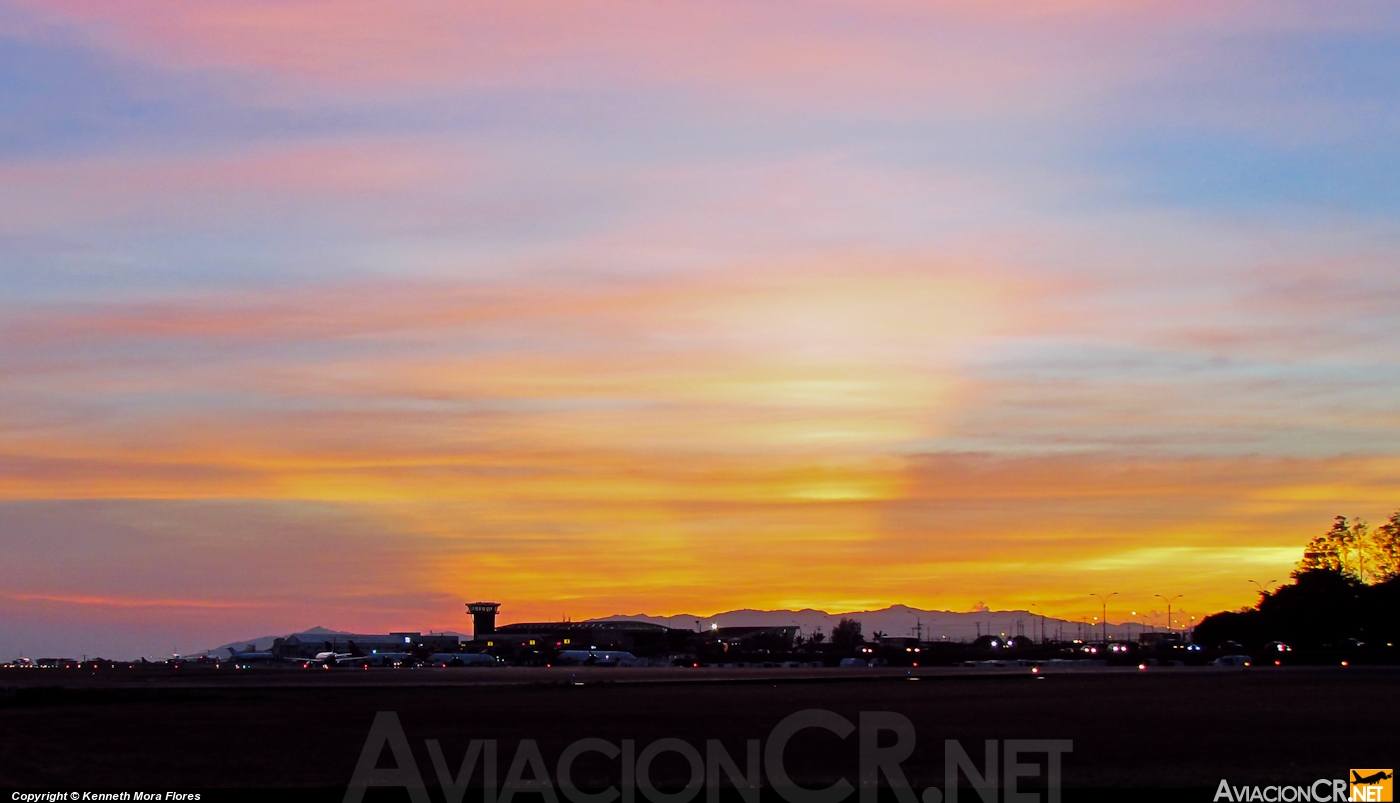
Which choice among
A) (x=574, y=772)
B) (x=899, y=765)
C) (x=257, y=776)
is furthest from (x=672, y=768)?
(x=257, y=776)

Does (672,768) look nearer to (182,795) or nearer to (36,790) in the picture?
(182,795)

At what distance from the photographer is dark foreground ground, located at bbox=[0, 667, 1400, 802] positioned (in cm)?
3472

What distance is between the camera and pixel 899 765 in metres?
36.2

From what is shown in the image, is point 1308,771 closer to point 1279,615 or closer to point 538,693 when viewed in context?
point 538,693

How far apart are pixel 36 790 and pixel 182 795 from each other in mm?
4573

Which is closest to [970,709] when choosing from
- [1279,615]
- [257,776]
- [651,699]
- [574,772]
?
[651,699]

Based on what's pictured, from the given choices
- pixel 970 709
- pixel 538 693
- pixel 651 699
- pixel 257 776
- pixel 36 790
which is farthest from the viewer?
pixel 538 693

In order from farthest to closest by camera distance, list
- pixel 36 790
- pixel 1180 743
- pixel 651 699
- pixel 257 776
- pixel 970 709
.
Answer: pixel 651 699
pixel 970 709
pixel 1180 743
pixel 257 776
pixel 36 790

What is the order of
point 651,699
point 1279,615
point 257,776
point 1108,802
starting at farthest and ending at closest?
1. point 1279,615
2. point 651,699
3. point 257,776
4. point 1108,802

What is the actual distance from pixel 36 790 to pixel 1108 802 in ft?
77.4

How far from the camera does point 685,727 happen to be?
4988 centimetres

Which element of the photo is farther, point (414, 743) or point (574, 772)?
point (414, 743)

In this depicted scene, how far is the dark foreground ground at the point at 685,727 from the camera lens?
114ft

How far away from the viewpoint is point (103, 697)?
233ft
